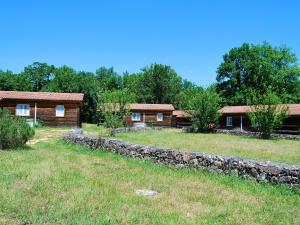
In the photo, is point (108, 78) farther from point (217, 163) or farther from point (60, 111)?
point (217, 163)

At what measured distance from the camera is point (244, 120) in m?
44.1

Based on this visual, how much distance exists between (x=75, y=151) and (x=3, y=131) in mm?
3304

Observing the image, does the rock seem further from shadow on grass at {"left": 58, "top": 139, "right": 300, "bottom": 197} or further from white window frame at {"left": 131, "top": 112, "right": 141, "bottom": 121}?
white window frame at {"left": 131, "top": 112, "right": 141, "bottom": 121}

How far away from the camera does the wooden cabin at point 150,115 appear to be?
166 feet

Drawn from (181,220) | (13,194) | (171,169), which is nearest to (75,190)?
(13,194)

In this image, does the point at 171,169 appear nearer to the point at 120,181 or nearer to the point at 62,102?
the point at 120,181

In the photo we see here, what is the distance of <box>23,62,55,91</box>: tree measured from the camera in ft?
253

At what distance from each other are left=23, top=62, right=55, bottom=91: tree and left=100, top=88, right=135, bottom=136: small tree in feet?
159

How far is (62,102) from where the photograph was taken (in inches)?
1458

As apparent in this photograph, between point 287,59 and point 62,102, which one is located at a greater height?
point 287,59

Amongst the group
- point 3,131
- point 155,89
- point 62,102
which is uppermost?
point 155,89

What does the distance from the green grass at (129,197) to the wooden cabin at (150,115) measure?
37.4m

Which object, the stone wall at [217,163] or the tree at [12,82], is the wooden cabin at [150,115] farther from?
the stone wall at [217,163]

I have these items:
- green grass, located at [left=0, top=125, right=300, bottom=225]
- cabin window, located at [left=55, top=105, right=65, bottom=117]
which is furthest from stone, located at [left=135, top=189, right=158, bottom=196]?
cabin window, located at [left=55, top=105, right=65, bottom=117]
